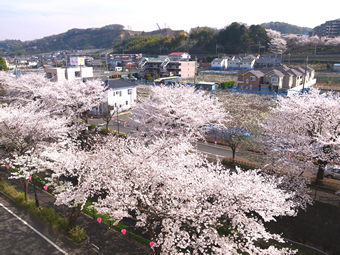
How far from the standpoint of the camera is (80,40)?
17550 centimetres

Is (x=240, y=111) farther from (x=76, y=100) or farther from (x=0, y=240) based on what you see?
(x=0, y=240)

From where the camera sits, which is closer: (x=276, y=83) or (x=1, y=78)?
(x=1, y=78)

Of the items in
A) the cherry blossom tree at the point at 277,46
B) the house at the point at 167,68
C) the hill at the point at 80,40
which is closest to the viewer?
the house at the point at 167,68

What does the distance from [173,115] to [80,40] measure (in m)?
186

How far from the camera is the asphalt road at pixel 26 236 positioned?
333 inches

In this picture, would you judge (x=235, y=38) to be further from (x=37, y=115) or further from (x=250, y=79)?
(x=37, y=115)

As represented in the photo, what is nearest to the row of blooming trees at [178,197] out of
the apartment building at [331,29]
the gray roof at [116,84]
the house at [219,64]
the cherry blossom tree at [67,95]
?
the cherry blossom tree at [67,95]

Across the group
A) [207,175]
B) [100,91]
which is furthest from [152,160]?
[100,91]

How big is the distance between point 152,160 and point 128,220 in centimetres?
384

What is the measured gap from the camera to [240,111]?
24672 millimetres

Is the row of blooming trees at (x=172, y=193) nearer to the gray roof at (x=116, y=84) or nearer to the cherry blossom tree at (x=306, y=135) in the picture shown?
the cherry blossom tree at (x=306, y=135)

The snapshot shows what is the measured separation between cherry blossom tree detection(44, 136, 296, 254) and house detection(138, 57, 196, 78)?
4490 cm

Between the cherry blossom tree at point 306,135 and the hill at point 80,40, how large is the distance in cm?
15091

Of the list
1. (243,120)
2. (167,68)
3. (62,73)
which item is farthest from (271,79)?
(62,73)
